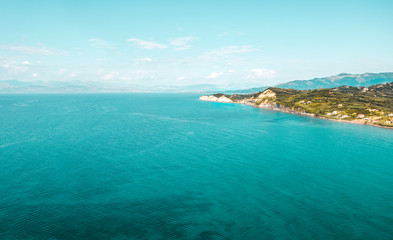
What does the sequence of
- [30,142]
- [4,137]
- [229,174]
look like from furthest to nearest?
[4,137] → [30,142] → [229,174]

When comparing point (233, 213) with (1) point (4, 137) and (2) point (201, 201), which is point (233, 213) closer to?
(2) point (201, 201)

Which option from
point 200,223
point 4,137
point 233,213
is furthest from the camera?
point 4,137

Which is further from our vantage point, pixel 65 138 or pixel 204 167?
pixel 65 138

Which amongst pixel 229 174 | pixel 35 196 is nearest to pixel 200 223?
pixel 229 174

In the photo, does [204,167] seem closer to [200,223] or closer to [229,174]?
[229,174]

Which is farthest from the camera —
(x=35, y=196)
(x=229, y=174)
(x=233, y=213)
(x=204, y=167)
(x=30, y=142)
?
(x=30, y=142)

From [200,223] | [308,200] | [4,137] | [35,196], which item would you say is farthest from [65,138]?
[308,200]
